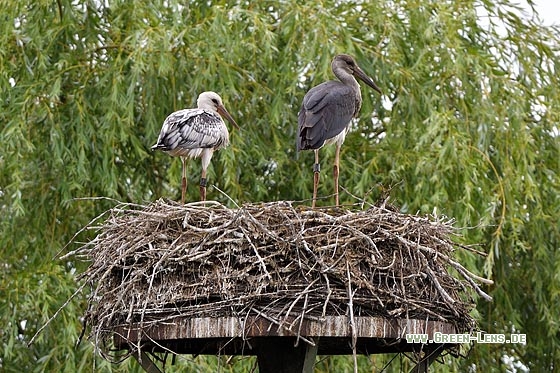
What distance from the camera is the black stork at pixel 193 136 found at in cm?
714

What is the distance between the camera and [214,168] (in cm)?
860

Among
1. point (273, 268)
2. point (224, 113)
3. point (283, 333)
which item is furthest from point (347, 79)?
point (283, 333)

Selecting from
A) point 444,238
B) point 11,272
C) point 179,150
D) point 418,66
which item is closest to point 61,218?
point 11,272

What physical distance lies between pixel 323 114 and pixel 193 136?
731 millimetres

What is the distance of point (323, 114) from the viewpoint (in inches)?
278

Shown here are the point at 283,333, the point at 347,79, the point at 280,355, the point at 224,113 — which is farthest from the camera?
the point at 224,113

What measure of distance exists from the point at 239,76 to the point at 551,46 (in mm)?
2521

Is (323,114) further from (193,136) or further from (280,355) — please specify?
(280,355)

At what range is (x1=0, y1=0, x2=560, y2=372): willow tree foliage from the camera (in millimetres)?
8180

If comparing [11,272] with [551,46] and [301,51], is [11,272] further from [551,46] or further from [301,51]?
[551,46]

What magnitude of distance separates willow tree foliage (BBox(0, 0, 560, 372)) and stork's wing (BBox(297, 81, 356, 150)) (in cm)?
96

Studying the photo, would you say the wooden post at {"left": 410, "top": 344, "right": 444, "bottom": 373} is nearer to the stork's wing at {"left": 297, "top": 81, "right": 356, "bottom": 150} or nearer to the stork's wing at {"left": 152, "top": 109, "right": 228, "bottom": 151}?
the stork's wing at {"left": 297, "top": 81, "right": 356, "bottom": 150}

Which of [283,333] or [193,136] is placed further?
→ [193,136]

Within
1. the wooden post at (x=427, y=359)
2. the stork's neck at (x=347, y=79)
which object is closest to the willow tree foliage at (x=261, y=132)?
the stork's neck at (x=347, y=79)
